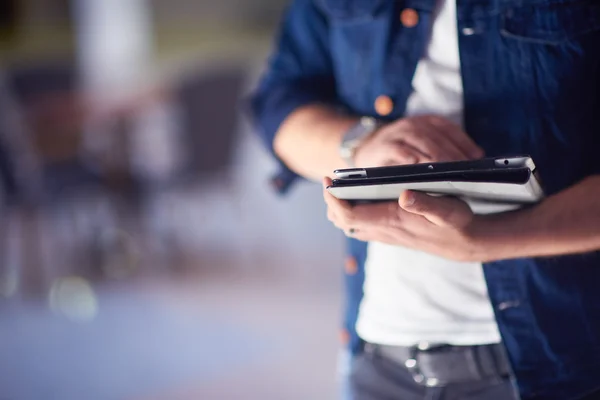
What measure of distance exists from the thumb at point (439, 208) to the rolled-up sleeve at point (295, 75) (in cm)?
38

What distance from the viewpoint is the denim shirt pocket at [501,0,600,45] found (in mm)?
838

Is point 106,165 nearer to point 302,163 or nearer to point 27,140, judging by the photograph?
point 27,140

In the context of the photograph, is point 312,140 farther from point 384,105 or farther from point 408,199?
point 408,199

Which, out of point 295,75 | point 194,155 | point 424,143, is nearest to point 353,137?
point 424,143

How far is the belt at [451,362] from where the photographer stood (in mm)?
879

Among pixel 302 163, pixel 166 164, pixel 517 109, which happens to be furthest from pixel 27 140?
pixel 517 109

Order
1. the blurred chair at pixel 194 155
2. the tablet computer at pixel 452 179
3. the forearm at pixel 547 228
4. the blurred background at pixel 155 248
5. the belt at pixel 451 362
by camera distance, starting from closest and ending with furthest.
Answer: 1. the tablet computer at pixel 452 179
2. the forearm at pixel 547 228
3. the belt at pixel 451 362
4. the blurred background at pixel 155 248
5. the blurred chair at pixel 194 155

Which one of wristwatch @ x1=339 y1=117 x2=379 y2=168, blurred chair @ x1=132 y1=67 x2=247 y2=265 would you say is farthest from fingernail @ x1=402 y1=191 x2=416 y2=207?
blurred chair @ x1=132 y1=67 x2=247 y2=265

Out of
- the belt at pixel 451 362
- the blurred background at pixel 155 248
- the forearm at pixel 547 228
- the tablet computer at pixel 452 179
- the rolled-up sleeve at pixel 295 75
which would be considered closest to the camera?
the tablet computer at pixel 452 179

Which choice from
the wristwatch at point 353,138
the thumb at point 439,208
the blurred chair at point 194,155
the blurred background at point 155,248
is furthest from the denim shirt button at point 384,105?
the blurred chair at point 194,155

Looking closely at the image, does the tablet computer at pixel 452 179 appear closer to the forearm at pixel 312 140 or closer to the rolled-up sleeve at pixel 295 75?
the forearm at pixel 312 140

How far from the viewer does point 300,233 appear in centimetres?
412

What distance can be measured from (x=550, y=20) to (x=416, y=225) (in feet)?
1.00

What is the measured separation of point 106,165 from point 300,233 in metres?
1.13
